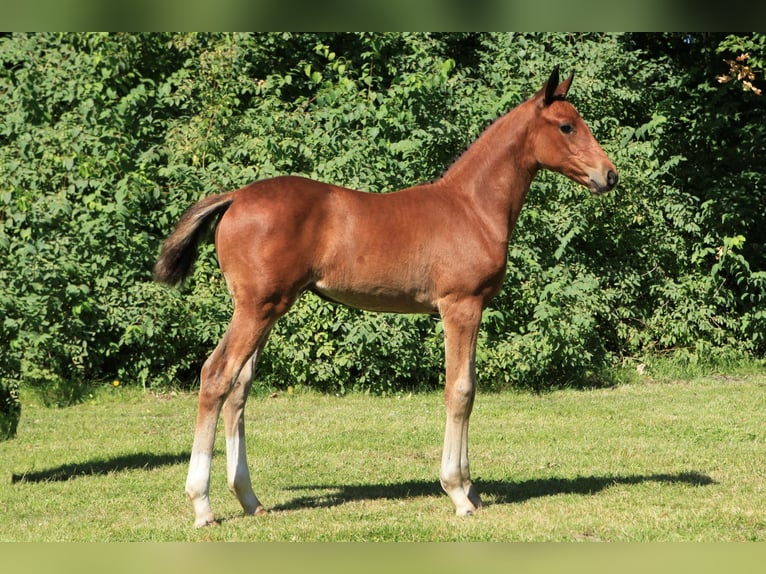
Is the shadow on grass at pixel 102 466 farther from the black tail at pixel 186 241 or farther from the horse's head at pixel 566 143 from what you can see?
the horse's head at pixel 566 143

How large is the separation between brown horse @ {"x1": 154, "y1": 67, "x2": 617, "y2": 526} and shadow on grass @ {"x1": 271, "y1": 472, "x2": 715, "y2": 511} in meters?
0.48

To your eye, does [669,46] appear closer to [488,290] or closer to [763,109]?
[763,109]

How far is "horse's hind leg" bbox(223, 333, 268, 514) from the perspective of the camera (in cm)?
547

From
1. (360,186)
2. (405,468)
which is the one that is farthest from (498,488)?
(360,186)

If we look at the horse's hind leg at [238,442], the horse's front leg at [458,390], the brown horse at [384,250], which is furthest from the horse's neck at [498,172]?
the horse's hind leg at [238,442]

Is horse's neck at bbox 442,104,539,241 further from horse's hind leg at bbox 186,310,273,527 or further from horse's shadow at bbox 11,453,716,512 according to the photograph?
horse's shadow at bbox 11,453,716,512

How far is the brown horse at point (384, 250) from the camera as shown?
5.18 meters

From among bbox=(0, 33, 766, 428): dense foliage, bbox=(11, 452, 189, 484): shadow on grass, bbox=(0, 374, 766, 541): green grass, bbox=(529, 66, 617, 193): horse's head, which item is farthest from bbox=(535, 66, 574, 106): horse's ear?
bbox=(0, 33, 766, 428): dense foliage

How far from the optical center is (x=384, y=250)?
17.9 feet

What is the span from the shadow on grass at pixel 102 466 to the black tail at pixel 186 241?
240 cm

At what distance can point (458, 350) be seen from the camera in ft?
18.2

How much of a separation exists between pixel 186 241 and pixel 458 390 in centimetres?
193

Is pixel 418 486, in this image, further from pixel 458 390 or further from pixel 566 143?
pixel 566 143
